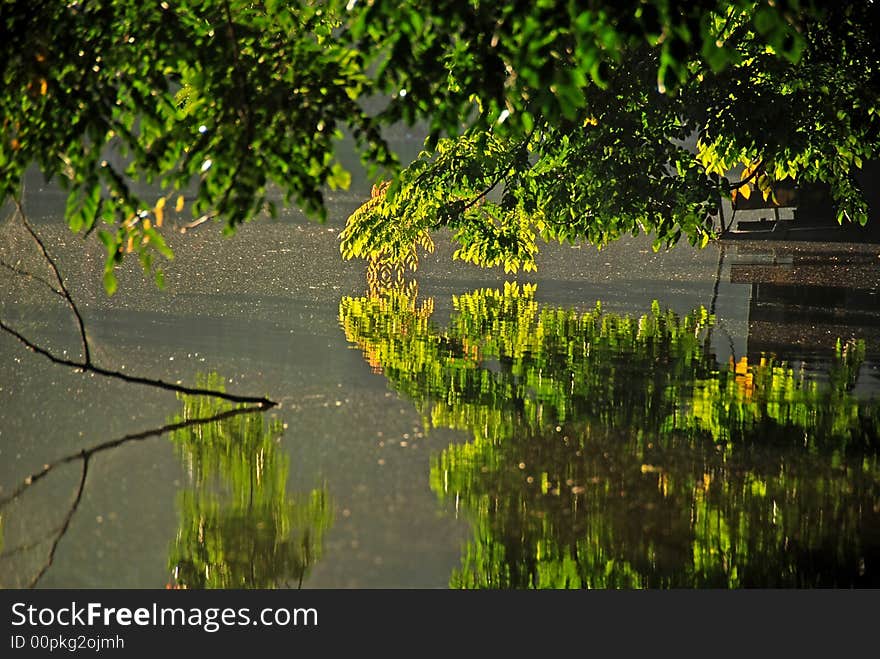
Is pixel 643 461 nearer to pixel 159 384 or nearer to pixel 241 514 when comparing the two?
pixel 241 514

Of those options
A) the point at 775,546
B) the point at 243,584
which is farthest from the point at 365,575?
the point at 775,546

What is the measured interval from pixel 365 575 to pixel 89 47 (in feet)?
11.9

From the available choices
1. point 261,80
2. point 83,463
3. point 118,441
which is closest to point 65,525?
point 83,463

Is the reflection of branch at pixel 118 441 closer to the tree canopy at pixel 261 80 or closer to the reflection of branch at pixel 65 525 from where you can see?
the reflection of branch at pixel 65 525

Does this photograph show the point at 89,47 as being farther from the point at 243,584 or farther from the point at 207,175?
the point at 243,584

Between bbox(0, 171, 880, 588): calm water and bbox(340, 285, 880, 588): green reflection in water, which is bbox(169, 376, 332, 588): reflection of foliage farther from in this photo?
bbox(340, 285, 880, 588): green reflection in water

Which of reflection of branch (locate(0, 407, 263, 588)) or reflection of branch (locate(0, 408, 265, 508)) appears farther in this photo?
reflection of branch (locate(0, 408, 265, 508))

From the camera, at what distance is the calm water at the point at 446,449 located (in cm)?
759

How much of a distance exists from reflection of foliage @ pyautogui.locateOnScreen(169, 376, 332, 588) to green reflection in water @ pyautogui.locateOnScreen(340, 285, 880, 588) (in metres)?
0.88

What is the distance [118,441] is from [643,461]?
3565 mm

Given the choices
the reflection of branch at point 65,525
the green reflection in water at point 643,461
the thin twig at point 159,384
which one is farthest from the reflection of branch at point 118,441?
the green reflection in water at point 643,461

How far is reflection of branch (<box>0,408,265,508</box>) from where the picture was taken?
9055 mm

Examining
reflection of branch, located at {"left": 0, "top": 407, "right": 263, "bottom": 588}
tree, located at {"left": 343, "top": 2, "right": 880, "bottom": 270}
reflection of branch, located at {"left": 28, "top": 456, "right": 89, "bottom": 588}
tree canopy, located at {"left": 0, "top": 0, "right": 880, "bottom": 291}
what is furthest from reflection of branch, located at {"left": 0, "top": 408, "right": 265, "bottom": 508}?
tree, located at {"left": 343, "top": 2, "right": 880, "bottom": 270}

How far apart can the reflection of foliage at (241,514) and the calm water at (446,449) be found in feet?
0.07
